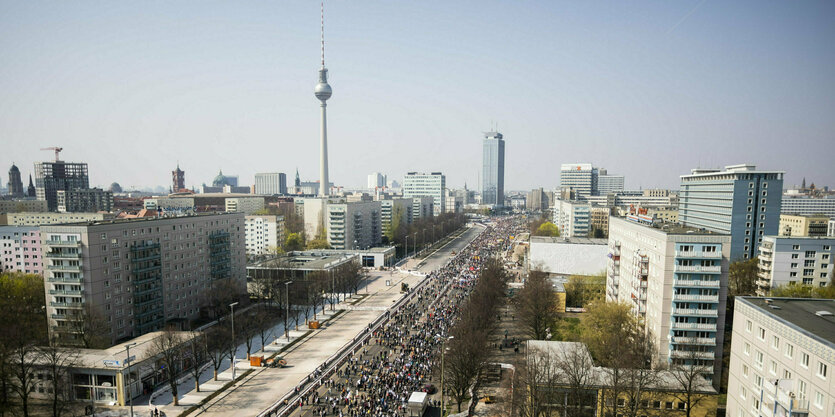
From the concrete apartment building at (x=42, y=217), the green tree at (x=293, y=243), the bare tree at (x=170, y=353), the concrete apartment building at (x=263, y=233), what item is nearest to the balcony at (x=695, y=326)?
the bare tree at (x=170, y=353)

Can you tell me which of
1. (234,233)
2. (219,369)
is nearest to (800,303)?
(219,369)

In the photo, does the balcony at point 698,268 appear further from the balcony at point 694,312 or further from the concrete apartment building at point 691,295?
the balcony at point 694,312

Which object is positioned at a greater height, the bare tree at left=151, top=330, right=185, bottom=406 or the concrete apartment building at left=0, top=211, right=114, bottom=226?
the concrete apartment building at left=0, top=211, right=114, bottom=226

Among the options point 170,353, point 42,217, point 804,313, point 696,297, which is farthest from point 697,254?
point 42,217

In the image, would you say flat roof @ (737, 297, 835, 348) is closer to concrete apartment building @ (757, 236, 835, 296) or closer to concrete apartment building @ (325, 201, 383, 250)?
concrete apartment building @ (757, 236, 835, 296)

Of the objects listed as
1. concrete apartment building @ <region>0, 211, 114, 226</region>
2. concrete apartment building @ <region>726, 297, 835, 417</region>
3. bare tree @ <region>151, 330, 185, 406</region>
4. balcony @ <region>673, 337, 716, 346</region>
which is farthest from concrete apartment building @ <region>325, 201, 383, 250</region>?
concrete apartment building @ <region>726, 297, 835, 417</region>

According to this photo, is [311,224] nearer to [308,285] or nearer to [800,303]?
[308,285]
